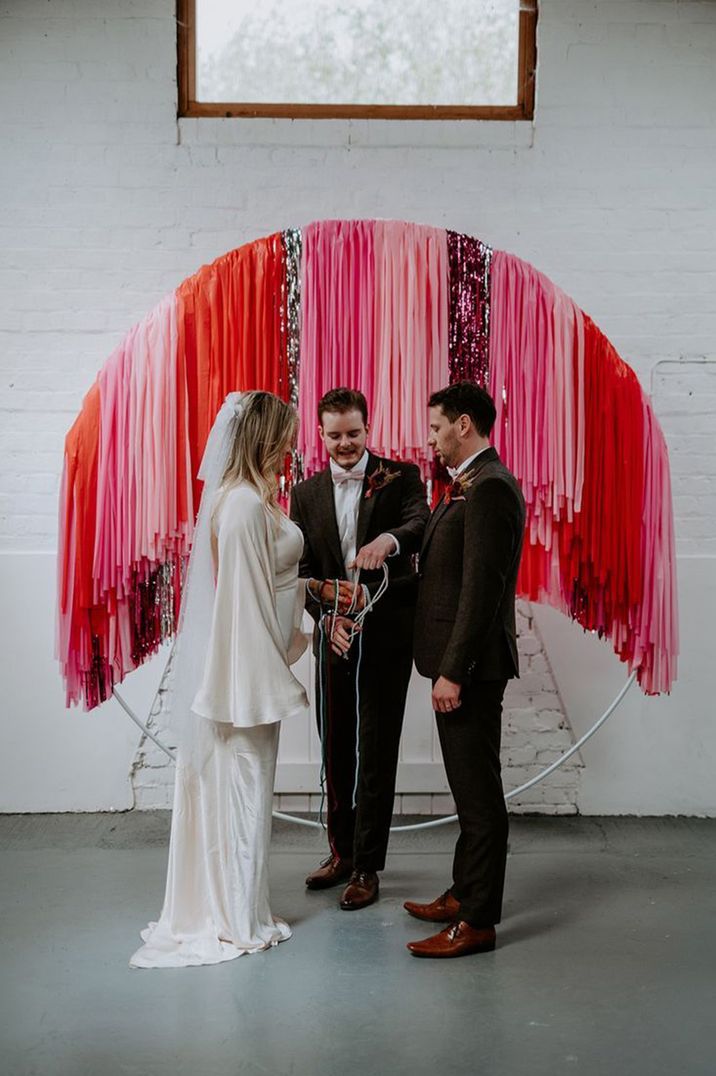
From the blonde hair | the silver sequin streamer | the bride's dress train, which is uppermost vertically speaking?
the silver sequin streamer

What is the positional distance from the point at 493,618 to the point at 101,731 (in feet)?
6.11

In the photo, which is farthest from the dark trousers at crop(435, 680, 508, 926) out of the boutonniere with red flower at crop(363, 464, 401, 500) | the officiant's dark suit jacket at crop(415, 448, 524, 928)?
the boutonniere with red flower at crop(363, 464, 401, 500)

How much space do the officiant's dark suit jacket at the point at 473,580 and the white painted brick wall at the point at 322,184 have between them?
1.49 m

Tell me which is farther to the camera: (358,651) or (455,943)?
(358,651)

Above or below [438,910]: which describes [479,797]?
above

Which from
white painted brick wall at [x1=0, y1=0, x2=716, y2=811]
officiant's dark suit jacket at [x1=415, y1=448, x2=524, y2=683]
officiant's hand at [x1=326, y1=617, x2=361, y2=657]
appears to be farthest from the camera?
white painted brick wall at [x1=0, y1=0, x2=716, y2=811]

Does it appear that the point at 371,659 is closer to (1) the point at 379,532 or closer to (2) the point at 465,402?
(1) the point at 379,532

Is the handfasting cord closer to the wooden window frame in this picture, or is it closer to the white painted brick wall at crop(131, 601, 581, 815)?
the white painted brick wall at crop(131, 601, 581, 815)

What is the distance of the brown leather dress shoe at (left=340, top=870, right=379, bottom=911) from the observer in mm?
2914

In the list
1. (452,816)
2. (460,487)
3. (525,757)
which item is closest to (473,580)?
(460,487)

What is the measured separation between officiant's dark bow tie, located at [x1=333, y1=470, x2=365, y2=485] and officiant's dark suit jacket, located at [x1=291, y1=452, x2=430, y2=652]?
0.06 ft

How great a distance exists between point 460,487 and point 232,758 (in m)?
0.85

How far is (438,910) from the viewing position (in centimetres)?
284

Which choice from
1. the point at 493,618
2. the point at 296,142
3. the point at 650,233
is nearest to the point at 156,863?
the point at 493,618
